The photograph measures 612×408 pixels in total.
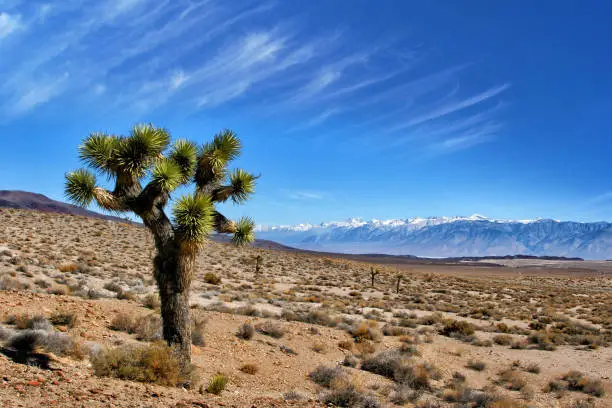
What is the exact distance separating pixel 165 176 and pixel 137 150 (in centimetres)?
100

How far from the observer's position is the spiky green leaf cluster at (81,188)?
9.50 metres

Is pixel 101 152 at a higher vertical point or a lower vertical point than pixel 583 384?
higher

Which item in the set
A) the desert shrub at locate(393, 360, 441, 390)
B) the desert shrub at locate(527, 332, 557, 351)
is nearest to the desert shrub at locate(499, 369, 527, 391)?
the desert shrub at locate(393, 360, 441, 390)

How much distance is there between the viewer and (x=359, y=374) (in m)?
12.5

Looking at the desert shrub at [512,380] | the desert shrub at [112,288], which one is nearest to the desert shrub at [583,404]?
the desert shrub at [512,380]

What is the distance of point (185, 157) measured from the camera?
11.0 meters

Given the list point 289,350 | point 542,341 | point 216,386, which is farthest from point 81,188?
point 542,341

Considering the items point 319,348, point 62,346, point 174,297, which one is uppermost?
point 174,297

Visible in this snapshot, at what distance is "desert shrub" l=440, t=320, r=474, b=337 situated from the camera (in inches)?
766

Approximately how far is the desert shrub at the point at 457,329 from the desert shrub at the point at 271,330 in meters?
8.67

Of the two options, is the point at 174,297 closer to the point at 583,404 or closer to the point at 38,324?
the point at 38,324

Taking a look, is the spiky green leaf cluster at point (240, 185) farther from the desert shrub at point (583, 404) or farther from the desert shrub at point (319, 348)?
the desert shrub at point (583, 404)

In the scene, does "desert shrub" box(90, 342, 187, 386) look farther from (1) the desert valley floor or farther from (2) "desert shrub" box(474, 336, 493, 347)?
(2) "desert shrub" box(474, 336, 493, 347)

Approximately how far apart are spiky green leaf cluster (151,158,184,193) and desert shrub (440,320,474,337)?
15041mm
